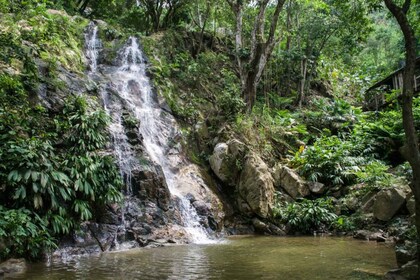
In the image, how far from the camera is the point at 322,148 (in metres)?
16.7

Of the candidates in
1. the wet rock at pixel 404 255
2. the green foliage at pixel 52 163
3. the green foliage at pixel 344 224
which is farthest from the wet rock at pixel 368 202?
the green foliage at pixel 52 163

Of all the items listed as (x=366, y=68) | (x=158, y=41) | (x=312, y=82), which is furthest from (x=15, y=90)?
(x=366, y=68)

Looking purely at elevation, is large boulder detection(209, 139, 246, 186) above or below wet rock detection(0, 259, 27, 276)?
above

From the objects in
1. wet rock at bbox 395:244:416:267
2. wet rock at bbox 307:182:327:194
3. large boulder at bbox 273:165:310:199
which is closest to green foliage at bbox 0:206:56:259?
wet rock at bbox 395:244:416:267

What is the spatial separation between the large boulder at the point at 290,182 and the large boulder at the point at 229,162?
1895 millimetres

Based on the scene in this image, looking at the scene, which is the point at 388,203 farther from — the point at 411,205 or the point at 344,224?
the point at 344,224

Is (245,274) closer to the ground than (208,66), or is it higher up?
closer to the ground

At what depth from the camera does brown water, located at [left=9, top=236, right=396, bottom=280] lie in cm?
657

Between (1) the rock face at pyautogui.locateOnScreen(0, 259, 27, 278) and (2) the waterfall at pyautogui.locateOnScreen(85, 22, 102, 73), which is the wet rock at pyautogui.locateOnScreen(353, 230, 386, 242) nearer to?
(1) the rock face at pyautogui.locateOnScreen(0, 259, 27, 278)

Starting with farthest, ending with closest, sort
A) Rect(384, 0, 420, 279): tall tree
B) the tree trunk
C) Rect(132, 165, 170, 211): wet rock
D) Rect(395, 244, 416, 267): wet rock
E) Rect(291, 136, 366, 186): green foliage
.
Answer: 1. the tree trunk
2. Rect(291, 136, 366, 186): green foliage
3. Rect(132, 165, 170, 211): wet rock
4. Rect(395, 244, 416, 267): wet rock
5. Rect(384, 0, 420, 279): tall tree

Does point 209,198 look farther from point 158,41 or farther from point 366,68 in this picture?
point 366,68

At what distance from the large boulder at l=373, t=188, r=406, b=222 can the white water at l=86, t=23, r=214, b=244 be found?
5.63 m

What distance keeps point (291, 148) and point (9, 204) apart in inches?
515

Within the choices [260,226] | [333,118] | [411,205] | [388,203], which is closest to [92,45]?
[260,226]
